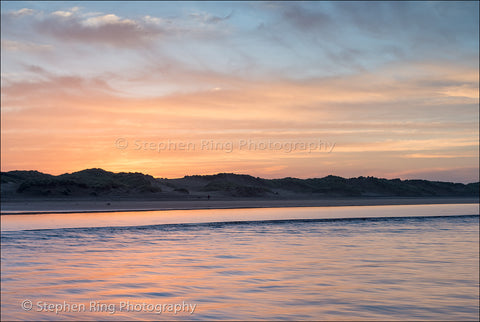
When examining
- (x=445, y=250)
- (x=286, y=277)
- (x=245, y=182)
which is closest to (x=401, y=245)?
(x=445, y=250)

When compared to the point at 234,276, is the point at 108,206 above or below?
above

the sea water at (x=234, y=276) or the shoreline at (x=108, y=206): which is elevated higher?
A: the shoreline at (x=108, y=206)

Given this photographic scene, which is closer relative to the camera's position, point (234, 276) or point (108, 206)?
point (234, 276)

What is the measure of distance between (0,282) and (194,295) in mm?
6155

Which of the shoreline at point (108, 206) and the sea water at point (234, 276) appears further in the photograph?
the shoreline at point (108, 206)

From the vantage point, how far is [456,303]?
13.1 meters

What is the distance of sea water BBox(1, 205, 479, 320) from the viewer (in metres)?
12.0

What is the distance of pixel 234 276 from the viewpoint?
649 inches

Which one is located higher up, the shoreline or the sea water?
the shoreline

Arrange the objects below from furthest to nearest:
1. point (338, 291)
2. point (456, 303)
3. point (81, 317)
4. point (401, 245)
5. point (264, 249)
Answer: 1. point (401, 245)
2. point (264, 249)
3. point (338, 291)
4. point (456, 303)
5. point (81, 317)

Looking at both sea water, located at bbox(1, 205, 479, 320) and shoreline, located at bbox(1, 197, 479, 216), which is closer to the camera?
sea water, located at bbox(1, 205, 479, 320)

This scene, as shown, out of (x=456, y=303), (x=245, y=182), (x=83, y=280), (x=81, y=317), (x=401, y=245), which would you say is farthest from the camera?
(x=245, y=182)

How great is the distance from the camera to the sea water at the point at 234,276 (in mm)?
12047

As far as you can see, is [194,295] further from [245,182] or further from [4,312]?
[245,182]
